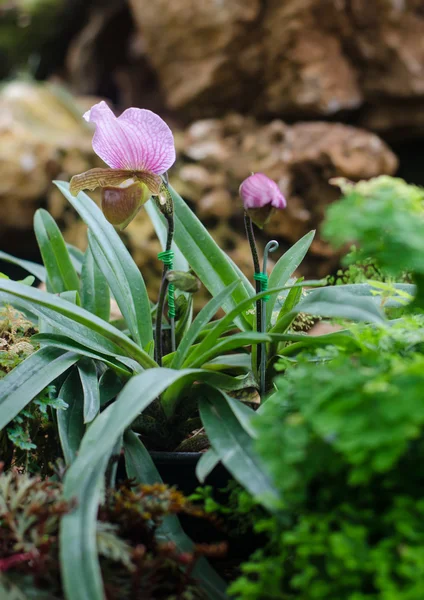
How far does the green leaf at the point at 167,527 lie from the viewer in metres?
0.74

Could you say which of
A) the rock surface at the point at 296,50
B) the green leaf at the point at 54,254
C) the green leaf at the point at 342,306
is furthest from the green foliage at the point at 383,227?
the rock surface at the point at 296,50

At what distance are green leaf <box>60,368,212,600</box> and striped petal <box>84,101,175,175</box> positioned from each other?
1.22 feet

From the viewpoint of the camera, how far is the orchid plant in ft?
2.53

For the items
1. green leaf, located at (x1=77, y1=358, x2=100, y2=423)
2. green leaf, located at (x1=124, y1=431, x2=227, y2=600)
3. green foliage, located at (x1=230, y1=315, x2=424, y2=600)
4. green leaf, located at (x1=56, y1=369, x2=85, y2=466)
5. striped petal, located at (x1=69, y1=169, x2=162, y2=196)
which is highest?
striped petal, located at (x1=69, y1=169, x2=162, y2=196)

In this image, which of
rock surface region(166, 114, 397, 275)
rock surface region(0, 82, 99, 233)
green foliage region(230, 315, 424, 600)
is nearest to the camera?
green foliage region(230, 315, 424, 600)

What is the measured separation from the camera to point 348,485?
2.06 feet

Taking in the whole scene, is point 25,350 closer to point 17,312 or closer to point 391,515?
point 17,312

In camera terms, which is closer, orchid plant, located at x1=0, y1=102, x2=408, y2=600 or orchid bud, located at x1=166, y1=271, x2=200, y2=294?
orchid plant, located at x1=0, y1=102, x2=408, y2=600

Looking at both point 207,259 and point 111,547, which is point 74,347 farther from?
point 111,547

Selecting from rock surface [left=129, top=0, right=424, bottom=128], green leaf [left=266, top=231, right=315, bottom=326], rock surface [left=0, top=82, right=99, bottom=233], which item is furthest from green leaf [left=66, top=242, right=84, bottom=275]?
rock surface [left=129, top=0, right=424, bottom=128]

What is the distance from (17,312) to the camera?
48.5 inches

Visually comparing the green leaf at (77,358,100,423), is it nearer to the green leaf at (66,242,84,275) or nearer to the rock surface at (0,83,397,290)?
the green leaf at (66,242,84,275)

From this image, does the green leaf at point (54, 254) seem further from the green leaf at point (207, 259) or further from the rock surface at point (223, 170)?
the rock surface at point (223, 170)

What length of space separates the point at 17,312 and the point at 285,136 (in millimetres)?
2035
